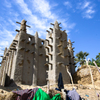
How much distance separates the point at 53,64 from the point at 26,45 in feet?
20.7

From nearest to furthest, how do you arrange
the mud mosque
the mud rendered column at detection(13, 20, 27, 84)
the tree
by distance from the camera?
the mud rendered column at detection(13, 20, 27, 84) < the mud mosque < the tree

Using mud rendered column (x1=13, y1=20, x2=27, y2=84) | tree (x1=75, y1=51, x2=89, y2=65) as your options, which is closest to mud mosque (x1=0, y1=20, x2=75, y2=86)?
mud rendered column (x1=13, y1=20, x2=27, y2=84)

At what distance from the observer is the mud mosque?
18219 mm

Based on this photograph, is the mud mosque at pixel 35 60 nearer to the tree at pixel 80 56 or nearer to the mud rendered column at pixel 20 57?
the mud rendered column at pixel 20 57

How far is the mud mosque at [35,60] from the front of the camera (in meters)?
18.2

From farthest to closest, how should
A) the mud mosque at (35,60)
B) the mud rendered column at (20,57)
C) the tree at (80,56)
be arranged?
the tree at (80,56) < the mud mosque at (35,60) < the mud rendered column at (20,57)

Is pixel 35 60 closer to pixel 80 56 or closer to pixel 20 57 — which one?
pixel 20 57

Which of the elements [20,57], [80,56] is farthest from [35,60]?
[80,56]

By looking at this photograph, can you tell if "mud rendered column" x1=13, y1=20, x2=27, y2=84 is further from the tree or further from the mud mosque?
the tree

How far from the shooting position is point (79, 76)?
2009 cm

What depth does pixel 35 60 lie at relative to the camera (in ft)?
67.3

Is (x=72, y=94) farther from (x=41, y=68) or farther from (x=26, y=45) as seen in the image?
(x=26, y=45)

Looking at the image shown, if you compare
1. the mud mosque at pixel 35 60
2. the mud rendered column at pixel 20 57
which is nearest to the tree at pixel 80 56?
the mud mosque at pixel 35 60

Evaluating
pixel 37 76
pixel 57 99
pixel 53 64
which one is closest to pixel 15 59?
pixel 37 76
